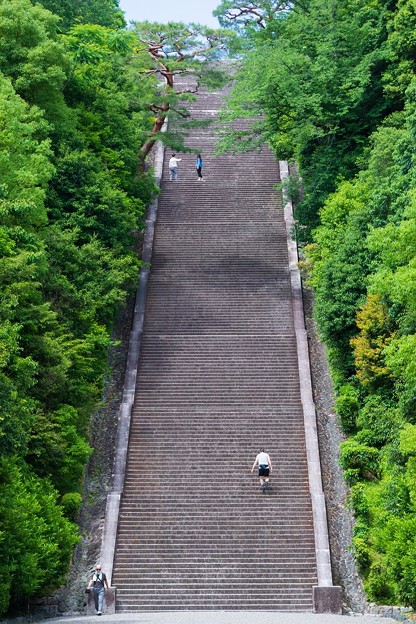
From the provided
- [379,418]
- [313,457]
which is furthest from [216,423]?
[379,418]

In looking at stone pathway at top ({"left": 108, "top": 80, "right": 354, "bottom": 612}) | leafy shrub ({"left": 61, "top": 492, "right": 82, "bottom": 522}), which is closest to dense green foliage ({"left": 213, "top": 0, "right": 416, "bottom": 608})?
stone pathway at top ({"left": 108, "top": 80, "right": 354, "bottom": 612})

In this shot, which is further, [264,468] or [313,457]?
[313,457]

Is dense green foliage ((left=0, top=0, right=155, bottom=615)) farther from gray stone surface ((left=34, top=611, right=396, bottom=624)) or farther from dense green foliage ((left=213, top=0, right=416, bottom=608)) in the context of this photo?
dense green foliage ((left=213, top=0, right=416, bottom=608))

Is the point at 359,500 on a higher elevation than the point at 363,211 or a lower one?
lower

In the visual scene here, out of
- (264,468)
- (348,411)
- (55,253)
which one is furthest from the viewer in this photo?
(55,253)

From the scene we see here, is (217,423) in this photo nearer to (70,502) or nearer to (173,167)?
(70,502)

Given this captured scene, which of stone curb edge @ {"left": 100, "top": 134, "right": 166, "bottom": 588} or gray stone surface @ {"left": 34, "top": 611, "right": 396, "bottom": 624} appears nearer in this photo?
gray stone surface @ {"left": 34, "top": 611, "right": 396, "bottom": 624}

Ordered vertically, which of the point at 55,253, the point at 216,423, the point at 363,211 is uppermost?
the point at 363,211
